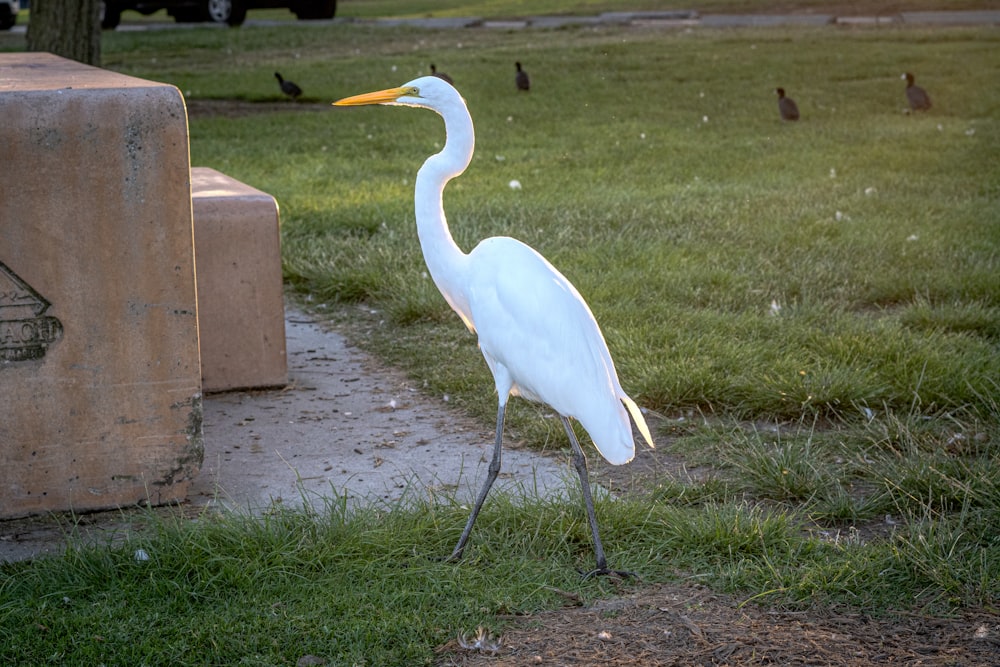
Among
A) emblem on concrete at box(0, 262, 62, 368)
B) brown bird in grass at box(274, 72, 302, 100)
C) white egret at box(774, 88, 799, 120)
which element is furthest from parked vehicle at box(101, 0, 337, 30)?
emblem on concrete at box(0, 262, 62, 368)

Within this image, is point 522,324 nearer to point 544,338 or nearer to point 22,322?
point 544,338

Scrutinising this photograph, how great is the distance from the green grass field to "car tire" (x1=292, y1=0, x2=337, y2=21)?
484 inches

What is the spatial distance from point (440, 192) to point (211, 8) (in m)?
20.8

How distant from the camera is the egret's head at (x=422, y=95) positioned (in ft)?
10.8

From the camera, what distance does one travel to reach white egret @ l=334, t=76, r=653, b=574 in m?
3.12

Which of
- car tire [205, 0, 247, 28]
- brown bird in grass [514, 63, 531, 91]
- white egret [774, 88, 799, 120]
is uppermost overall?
white egret [774, 88, 799, 120]

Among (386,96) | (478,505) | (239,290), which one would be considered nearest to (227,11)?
(239,290)

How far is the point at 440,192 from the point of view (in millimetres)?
3250

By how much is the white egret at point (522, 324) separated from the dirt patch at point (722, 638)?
25 cm

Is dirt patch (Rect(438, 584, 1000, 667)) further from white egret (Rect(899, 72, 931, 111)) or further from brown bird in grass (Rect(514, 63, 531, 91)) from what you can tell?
brown bird in grass (Rect(514, 63, 531, 91))

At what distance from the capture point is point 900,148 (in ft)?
29.2

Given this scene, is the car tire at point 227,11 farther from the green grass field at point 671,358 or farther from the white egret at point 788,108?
the white egret at point 788,108

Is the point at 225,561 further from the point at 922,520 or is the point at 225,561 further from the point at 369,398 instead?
the point at 922,520

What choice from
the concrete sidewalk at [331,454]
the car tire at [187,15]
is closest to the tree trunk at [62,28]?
the concrete sidewalk at [331,454]
